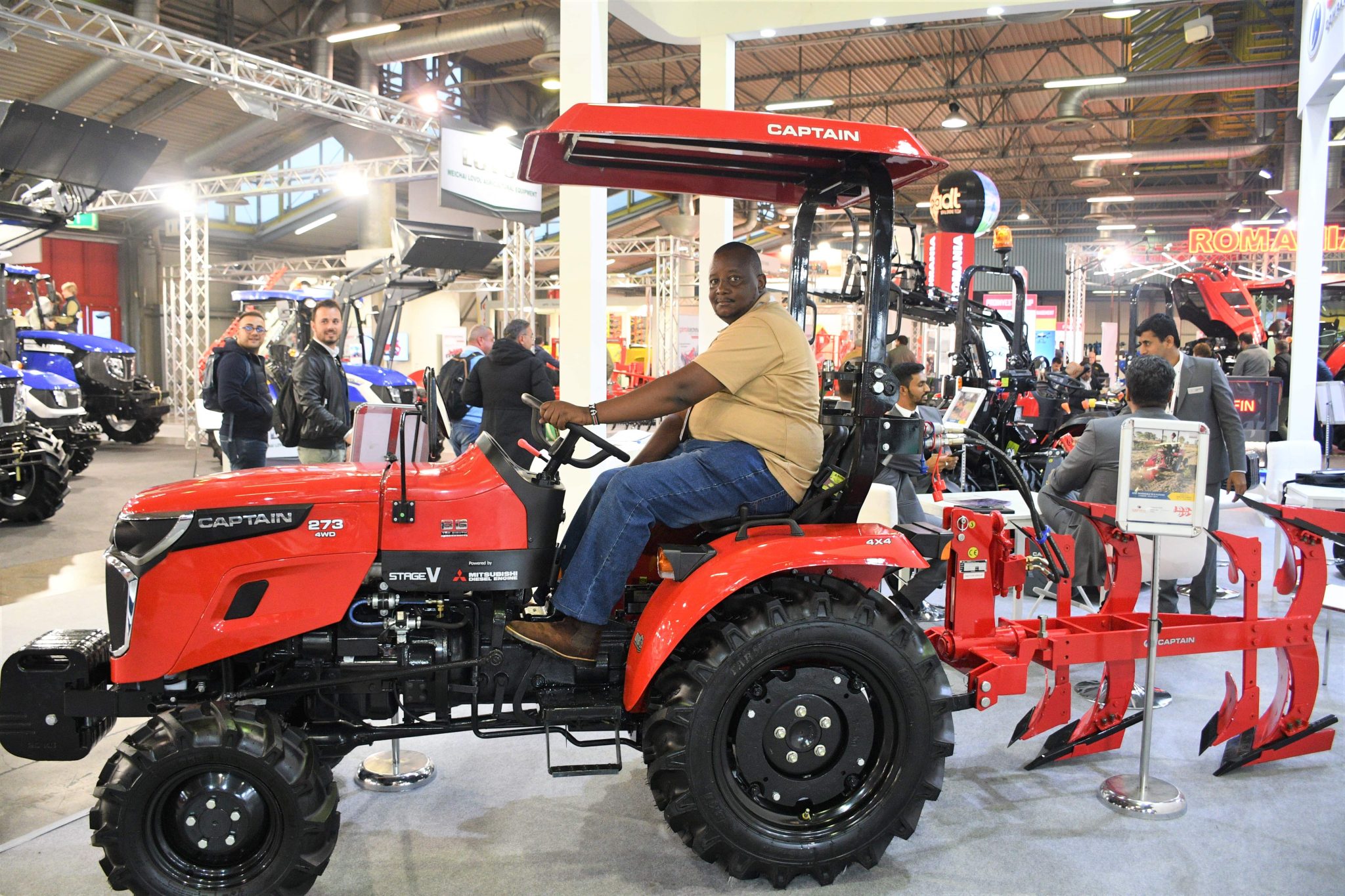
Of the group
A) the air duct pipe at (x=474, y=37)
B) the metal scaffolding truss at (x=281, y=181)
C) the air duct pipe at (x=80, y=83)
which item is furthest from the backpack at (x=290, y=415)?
the air duct pipe at (x=80, y=83)

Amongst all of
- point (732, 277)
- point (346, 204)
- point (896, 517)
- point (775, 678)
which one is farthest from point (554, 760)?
point (346, 204)

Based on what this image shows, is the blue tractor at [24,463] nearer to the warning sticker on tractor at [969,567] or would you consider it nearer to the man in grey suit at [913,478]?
the man in grey suit at [913,478]

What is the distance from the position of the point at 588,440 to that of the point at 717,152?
856 mm

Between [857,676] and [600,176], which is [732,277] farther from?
[857,676]

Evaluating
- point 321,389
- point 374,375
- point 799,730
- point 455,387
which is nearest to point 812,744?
point 799,730

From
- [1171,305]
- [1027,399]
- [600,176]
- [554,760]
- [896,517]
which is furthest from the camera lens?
[1171,305]

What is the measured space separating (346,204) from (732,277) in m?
22.7

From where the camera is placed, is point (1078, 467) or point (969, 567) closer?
point (969, 567)

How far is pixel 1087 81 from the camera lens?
12555 millimetres

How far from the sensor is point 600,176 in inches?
118

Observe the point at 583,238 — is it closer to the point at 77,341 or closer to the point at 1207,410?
the point at 1207,410

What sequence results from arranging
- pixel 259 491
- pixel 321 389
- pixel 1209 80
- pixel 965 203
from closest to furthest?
pixel 259 491 → pixel 321 389 → pixel 965 203 → pixel 1209 80

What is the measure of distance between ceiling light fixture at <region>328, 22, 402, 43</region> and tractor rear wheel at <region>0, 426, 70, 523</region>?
7.42 metres

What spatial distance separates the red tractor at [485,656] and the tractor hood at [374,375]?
847cm
